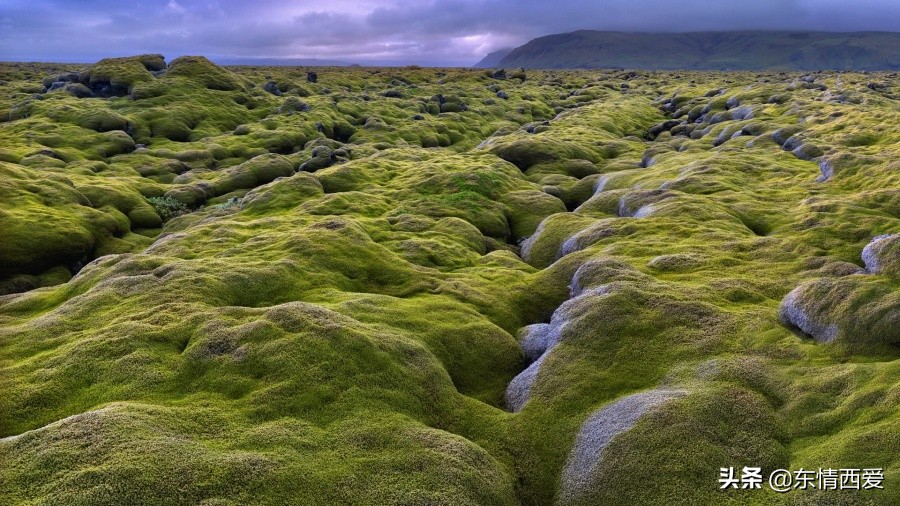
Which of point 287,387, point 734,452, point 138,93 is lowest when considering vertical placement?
point 734,452

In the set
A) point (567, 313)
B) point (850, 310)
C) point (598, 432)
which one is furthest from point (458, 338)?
point (850, 310)

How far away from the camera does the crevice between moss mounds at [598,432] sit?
45.4 feet

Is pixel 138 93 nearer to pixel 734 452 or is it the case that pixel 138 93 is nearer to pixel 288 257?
pixel 288 257

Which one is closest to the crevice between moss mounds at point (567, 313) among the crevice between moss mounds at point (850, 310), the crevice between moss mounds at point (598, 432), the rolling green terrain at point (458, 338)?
the rolling green terrain at point (458, 338)

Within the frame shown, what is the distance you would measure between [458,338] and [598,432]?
684cm

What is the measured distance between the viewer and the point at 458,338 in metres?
20.5

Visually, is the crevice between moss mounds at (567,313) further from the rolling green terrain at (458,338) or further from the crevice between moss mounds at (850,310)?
the crevice between moss mounds at (850,310)

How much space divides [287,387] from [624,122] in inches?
3153

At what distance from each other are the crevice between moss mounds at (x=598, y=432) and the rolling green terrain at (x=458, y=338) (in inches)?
2.7

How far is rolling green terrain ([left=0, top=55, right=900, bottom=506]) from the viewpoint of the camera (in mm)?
12641

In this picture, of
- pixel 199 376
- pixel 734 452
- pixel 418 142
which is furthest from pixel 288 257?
pixel 418 142

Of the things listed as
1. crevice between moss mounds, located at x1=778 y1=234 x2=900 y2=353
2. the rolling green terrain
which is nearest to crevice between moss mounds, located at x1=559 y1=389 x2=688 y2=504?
the rolling green terrain

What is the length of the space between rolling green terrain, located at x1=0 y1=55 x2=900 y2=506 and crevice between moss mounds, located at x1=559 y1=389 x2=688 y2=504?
69 millimetres

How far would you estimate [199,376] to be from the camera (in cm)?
1605
